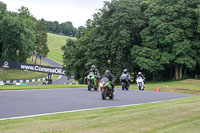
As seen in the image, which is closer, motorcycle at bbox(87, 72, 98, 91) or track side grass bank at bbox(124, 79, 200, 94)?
motorcycle at bbox(87, 72, 98, 91)

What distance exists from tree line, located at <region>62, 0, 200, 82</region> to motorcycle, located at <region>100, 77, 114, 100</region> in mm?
35596

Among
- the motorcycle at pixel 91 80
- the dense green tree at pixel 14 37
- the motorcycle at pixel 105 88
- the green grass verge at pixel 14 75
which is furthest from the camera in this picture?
the dense green tree at pixel 14 37

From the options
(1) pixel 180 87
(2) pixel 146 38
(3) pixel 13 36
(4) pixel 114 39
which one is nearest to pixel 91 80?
(1) pixel 180 87

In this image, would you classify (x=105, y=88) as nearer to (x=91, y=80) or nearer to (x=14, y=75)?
(x=91, y=80)

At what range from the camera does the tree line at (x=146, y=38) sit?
55750mm

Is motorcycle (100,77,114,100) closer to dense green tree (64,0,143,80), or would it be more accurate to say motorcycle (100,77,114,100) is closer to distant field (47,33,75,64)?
dense green tree (64,0,143,80)

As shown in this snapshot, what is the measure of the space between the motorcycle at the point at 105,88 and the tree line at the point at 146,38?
35.6 meters

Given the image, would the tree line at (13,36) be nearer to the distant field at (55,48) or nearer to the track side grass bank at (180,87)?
the track side grass bank at (180,87)

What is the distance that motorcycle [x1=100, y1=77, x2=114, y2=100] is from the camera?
19527mm

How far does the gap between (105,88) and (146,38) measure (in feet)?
126

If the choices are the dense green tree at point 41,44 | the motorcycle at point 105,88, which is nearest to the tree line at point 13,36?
the dense green tree at point 41,44

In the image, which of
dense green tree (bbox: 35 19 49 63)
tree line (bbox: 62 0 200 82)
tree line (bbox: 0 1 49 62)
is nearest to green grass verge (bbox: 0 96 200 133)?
tree line (bbox: 62 0 200 82)

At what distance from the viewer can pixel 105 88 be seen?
65.0ft

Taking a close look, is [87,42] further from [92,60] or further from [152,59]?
[152,59]
